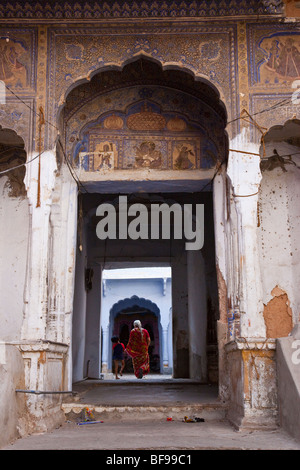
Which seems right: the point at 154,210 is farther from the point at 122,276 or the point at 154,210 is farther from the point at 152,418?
the point at 122,276

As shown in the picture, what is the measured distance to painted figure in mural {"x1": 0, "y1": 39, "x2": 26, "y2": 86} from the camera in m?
6.84

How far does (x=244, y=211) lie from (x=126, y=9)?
310cm

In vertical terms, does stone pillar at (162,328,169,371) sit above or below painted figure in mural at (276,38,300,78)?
A: below

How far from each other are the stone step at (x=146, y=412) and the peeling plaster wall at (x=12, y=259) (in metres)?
1.62

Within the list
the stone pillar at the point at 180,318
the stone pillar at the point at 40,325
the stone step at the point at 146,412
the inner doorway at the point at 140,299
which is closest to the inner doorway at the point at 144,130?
the stone pillar at the point at 40,325

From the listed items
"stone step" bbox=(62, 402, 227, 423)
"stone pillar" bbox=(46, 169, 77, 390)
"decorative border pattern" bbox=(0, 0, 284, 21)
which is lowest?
"stone step" bbox=(62, 402, 227, 423)

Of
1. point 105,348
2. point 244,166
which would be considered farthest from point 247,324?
point 105,348

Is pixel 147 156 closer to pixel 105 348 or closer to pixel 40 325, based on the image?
pixel 40 325

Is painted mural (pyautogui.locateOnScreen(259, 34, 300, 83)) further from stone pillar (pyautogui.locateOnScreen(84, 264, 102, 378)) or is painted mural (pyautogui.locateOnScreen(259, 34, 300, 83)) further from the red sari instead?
stone pillar (pyautogui.locateOnScreen(84, 264, 102, 378))

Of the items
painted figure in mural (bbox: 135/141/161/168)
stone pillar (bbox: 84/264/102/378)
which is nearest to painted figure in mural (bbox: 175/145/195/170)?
painted figure in mural (bbox: 135/141/161/168)

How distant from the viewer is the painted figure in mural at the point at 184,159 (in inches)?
315

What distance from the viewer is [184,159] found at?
26.4 feet

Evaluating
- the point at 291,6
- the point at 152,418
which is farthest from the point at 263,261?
the point at 291,6

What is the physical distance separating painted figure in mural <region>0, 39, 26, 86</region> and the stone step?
14.0ft
